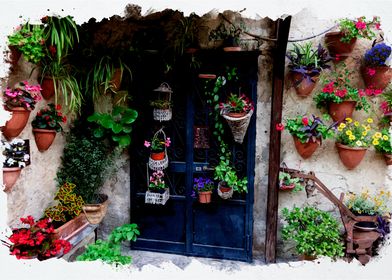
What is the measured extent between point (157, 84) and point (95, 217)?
170cm

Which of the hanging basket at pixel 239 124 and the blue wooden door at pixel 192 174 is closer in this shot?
the hanging basket at pixel 239 124

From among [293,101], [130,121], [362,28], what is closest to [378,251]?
[293,101]

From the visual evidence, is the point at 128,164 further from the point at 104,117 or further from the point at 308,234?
the point at 308,234

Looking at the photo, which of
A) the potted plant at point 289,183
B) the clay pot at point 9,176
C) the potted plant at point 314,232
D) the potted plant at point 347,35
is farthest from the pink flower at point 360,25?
the clay pot at point 9,176

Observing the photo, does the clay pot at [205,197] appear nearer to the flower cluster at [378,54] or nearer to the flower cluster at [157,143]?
the flower cluster at [157,143]

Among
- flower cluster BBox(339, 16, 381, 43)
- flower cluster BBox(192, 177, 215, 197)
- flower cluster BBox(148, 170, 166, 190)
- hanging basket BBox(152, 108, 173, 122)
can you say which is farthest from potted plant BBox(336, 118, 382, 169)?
flower cluster BBox(148, 170, 166, 190)

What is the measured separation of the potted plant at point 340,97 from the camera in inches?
135

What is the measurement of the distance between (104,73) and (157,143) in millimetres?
996

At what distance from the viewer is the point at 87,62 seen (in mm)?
3678

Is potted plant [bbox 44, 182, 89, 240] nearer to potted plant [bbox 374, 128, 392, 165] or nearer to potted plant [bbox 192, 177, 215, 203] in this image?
potted plant [bbox 192, 177, 215, 203]

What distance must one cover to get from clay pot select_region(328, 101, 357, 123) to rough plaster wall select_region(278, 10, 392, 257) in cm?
14

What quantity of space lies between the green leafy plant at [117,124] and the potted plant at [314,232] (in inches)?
79.5

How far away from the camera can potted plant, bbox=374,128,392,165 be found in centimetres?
344

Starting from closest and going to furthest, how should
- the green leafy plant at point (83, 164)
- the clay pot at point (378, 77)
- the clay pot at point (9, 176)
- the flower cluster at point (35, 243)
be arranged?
the flower cluster at point (35, 243), the clay pot at point (9, 176), the clay pot at point (378, 77), the green leafy plant at point (83, 164)
